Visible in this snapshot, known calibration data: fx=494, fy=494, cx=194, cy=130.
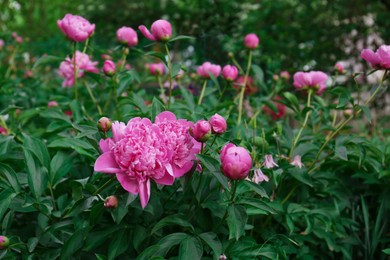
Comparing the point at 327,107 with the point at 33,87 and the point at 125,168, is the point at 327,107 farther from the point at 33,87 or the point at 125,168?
the point at 33,87

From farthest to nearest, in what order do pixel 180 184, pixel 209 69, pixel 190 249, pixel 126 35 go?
pixel 209 69 < pixel 126 35 < pixel 180 184 < pixel 190 249

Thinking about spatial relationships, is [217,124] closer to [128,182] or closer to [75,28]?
[128,182]

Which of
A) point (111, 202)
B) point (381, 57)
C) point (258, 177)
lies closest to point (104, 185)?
point (111, 202)

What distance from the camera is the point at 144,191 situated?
1011 millimetres

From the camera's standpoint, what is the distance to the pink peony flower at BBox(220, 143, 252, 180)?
98 centimetres

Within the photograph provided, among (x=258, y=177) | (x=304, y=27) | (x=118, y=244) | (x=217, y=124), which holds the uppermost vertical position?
(x=217, y=124)

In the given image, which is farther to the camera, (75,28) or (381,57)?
(75,28)

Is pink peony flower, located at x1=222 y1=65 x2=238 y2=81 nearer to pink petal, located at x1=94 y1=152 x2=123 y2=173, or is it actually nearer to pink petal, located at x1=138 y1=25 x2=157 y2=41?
pink petal, located at x1=138 y1=25 x2=157 y2=41

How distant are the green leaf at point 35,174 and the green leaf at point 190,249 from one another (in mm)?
402

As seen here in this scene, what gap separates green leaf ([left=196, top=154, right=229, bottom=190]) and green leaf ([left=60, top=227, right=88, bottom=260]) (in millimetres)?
337

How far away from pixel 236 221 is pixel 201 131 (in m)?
0.21

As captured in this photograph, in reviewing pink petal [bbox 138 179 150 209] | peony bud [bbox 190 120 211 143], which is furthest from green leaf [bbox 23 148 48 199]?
peony bud [bbox 190 120 211 143]

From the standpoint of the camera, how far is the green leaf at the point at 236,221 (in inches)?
41.4

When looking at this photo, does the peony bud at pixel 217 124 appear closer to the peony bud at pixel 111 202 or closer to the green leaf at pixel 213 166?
the green leaf at pixel 213 166
